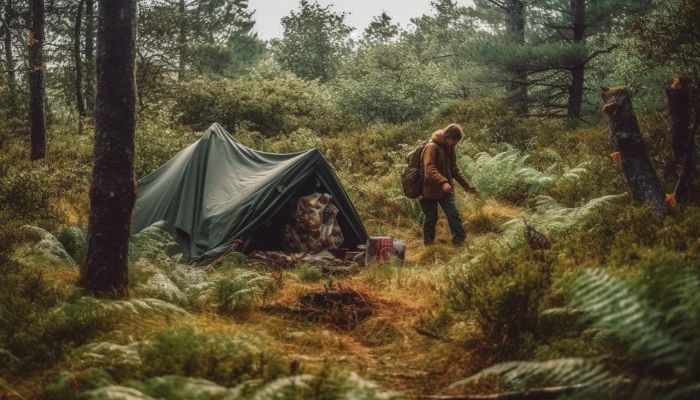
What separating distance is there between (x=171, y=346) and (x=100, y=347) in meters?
0.41

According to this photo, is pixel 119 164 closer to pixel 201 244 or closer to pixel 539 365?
pixel 201 244

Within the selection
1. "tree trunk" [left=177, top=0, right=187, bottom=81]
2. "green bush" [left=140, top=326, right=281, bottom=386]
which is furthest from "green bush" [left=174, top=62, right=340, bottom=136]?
"green bush" [left=140, top=326, right=281, bottom=386]

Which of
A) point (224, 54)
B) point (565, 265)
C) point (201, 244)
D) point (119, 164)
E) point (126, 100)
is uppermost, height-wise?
point (224, 54)

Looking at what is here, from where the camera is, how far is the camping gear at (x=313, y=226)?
7520 millimetres

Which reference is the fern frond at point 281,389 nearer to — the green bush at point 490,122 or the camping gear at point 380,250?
the camping gear at point 380,250

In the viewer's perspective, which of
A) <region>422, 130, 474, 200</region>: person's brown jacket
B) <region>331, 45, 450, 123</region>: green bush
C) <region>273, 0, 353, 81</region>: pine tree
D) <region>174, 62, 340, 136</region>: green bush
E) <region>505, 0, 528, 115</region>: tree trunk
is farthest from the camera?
<region>273, 0, 353, 81</region>: pine tree

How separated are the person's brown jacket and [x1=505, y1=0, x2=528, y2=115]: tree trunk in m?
5.83

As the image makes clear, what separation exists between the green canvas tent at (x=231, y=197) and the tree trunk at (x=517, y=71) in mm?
7330

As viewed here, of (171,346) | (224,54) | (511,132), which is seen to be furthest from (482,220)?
(224,54)

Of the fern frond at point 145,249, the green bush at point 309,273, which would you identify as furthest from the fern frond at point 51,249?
the green bush at point 309,273

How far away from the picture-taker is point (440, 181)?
7.79m

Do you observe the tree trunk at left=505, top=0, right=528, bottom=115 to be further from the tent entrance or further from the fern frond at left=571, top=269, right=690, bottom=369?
the fern frond at left=571, top=269, right=690, bottom=369

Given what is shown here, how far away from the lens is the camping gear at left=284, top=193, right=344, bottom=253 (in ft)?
24.7

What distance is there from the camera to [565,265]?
12.6 ft
